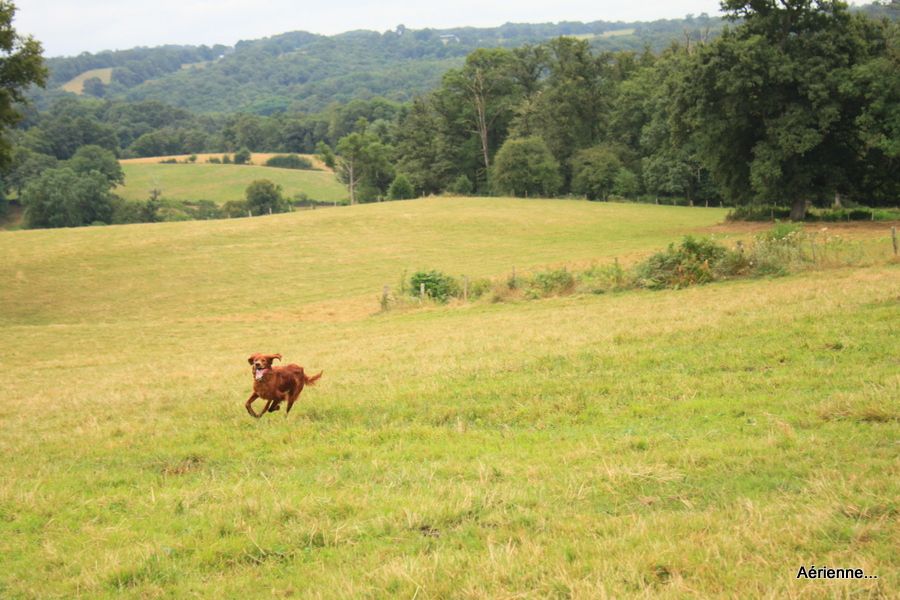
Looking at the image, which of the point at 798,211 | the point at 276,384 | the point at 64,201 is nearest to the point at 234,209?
the point at 64,201

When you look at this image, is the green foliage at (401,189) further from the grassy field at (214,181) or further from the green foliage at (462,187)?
the grassy field at (214,181)

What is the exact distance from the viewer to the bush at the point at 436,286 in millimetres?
34716

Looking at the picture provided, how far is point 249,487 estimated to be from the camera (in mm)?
7602

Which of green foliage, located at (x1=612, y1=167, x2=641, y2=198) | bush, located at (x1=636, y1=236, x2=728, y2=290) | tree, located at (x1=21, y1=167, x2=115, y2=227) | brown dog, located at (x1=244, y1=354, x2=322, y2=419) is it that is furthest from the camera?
green foliage, located at (x1=612, y1=167, x2=641, y2=198)

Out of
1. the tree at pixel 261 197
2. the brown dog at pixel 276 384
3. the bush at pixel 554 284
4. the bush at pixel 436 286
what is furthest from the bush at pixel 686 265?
the tree at pixel 261 197

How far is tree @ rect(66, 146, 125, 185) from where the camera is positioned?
368 feet

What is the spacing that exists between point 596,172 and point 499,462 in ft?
294

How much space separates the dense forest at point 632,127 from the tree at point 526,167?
19 cm

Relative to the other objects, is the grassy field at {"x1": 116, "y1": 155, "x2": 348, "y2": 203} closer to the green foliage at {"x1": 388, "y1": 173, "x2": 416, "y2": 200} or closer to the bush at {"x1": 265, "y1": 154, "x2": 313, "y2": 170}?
the bush at {"x1": 265, "y1": 154, "x2": 313, "y2": 170}

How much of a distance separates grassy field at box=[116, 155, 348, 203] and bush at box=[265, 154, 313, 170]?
8632 millimetres

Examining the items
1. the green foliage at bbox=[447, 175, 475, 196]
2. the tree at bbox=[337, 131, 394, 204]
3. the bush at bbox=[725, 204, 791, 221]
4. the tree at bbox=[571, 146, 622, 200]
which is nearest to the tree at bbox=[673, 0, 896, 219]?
the bush at bbox=[725, 204, 791, 221]

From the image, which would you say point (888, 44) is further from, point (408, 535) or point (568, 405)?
point (408, 535)

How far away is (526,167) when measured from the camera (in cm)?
9412

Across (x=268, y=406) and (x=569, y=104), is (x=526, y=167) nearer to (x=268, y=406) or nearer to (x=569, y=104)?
(x=569, y=104)
